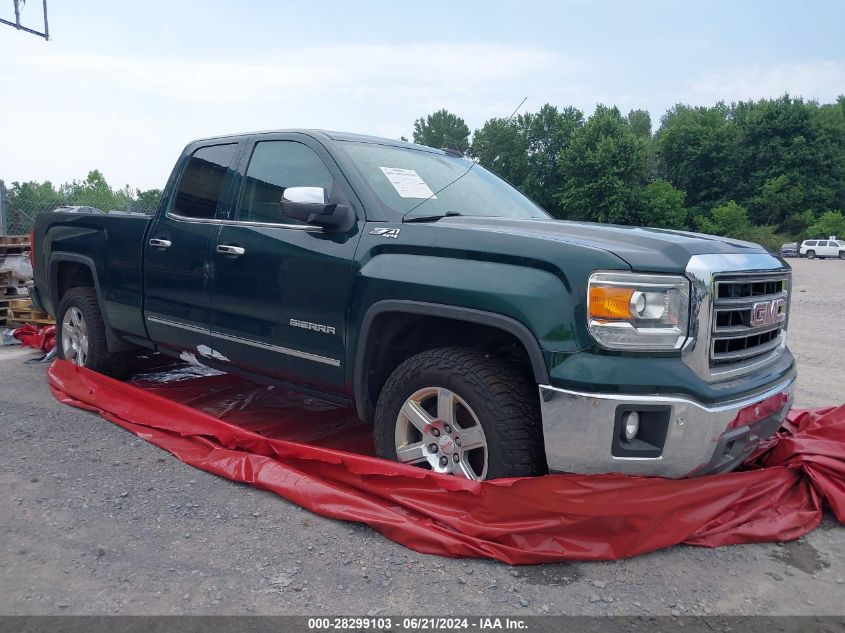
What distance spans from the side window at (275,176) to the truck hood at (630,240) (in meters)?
0.88

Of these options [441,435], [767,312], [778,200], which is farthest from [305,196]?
[778,200]

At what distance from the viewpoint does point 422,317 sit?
127 inches

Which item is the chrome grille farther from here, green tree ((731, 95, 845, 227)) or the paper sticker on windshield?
green tree ((731, 95, 845, 227))

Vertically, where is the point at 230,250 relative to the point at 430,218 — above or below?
below

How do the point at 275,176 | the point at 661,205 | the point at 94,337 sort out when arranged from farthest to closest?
1. the point at 661,205
2. the point at 94,337
3. the point at 275,176

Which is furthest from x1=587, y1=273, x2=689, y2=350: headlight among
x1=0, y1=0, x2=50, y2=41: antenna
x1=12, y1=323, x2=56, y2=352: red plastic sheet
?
x1=0, y1=0, x2=50, y2=41: antenna

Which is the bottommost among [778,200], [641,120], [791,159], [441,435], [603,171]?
[778,200]

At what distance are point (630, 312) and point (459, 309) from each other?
707mm

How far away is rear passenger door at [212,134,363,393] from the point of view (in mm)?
3436

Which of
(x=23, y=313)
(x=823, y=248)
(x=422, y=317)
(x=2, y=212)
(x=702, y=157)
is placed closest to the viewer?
(x=422, y=317)

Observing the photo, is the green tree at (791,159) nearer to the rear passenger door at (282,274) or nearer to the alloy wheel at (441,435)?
the rear passenger door at (282,274)

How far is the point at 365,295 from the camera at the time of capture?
10.6ft

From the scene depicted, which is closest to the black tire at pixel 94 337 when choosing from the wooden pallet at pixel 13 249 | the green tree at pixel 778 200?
the wooden pallet at pixel 13 249

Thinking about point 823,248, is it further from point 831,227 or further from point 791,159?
point 791,159
